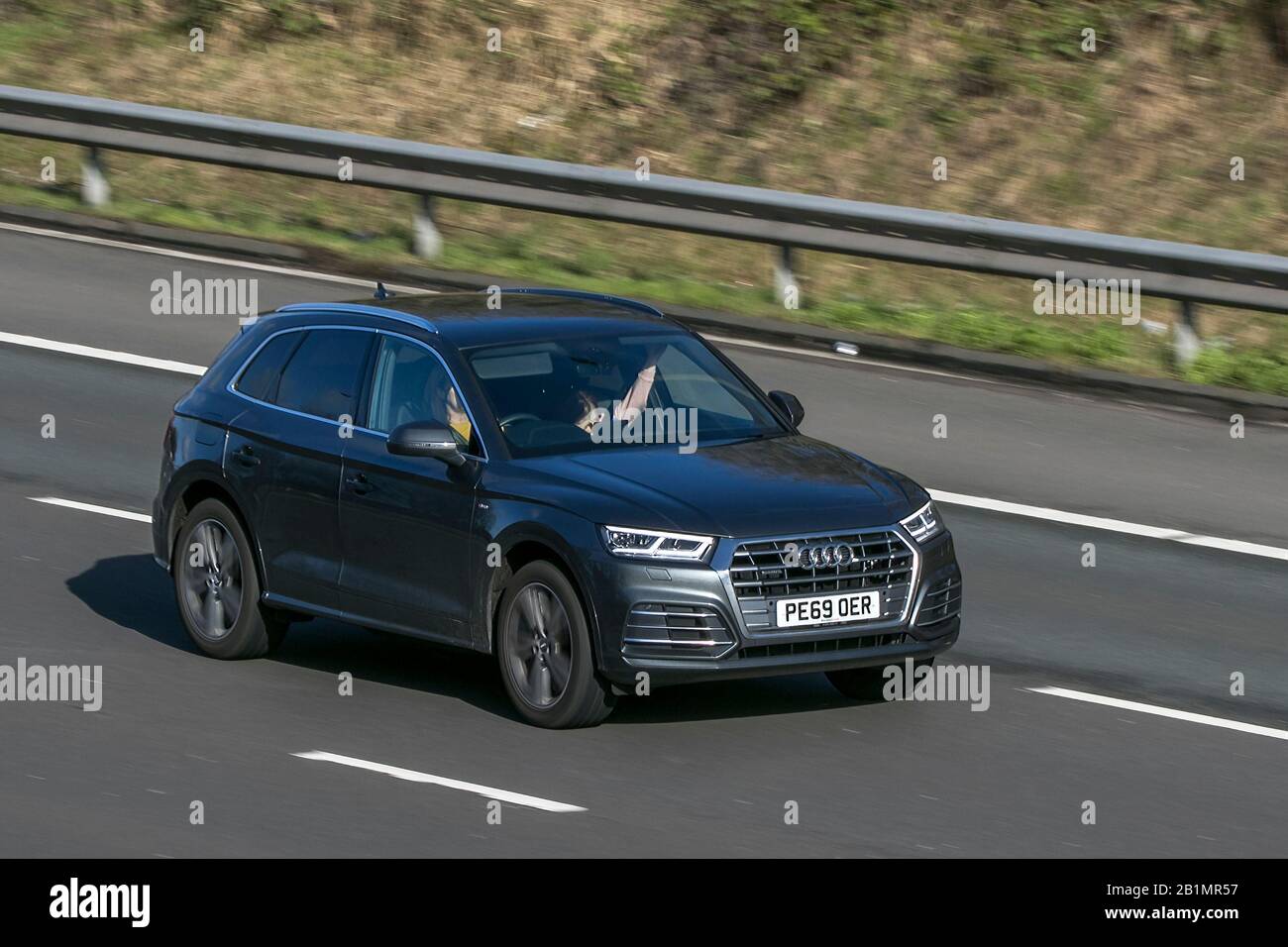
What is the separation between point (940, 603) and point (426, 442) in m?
2.31

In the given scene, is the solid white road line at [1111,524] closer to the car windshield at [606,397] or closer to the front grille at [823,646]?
the car windshield at [606,397]

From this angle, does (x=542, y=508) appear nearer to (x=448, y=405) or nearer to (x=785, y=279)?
(x=448, y=405)

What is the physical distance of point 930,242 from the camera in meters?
18.8

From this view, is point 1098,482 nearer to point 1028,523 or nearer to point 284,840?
point 1028,523

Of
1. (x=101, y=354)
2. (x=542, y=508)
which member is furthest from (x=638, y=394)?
(x=101, y=354)

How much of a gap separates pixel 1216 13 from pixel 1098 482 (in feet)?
34.9

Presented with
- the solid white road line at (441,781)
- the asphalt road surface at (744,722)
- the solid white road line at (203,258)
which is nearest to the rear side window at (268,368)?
the asphalt road surface at (744,722)

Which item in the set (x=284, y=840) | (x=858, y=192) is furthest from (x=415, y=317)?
(x=858, y=192)

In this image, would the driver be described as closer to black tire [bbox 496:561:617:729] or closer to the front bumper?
black tire [bbox 496:561:617:729]

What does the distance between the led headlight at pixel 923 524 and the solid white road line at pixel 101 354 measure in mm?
8418

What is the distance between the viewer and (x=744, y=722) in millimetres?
9969

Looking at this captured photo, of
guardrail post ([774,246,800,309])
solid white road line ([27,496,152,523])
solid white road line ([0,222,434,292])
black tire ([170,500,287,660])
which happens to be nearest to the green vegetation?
guardrail post ([774,246,800,309])

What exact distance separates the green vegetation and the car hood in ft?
27.6

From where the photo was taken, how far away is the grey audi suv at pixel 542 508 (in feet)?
30.7
